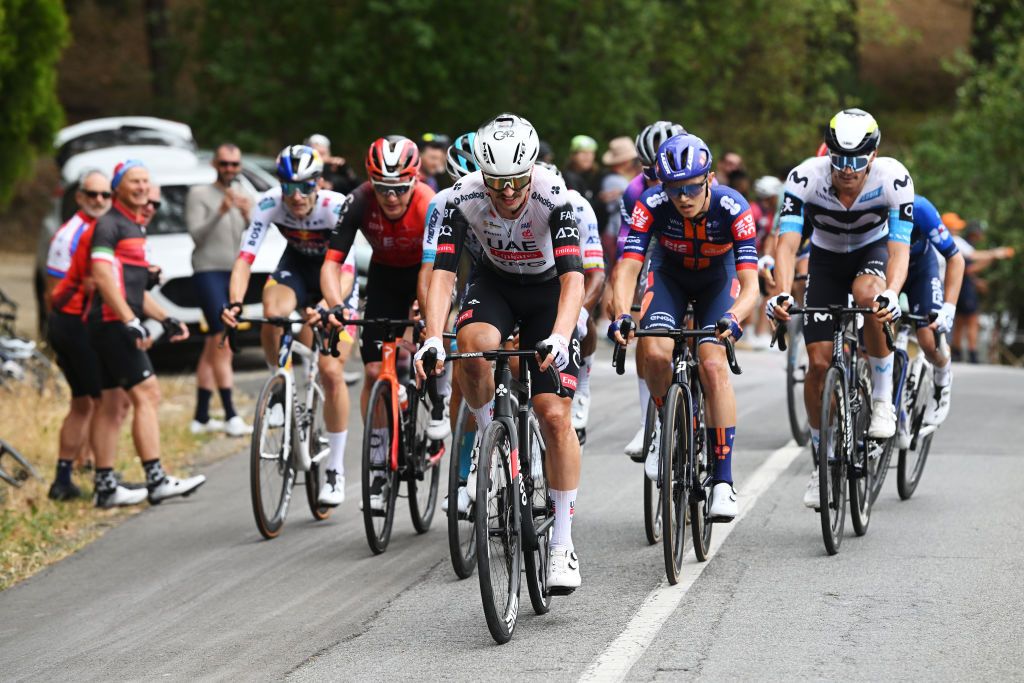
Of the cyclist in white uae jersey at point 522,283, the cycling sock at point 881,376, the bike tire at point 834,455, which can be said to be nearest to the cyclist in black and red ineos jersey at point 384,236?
the cyclist in white uae jersey at point 522,283

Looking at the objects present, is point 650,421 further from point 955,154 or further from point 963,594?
point 955,154

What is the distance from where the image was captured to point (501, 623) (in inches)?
254

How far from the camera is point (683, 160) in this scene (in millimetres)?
7762

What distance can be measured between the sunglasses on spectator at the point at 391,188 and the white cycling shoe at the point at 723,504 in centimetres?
253

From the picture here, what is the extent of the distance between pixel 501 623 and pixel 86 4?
1486 inches

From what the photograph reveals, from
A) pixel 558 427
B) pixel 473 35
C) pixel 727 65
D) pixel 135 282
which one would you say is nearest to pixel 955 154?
pixel 727 65

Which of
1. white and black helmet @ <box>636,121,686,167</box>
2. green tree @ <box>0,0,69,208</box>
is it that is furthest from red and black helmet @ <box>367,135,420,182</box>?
green tree @ <box>0,0,69,208</box>

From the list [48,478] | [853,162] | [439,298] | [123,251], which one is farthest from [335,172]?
[439,298]

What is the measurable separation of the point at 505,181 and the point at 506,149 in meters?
0.15

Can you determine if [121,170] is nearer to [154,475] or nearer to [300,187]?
[300,187]

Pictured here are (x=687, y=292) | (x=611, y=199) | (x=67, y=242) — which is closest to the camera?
(x=687, y=292)

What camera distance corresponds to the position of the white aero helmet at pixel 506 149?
265 inches

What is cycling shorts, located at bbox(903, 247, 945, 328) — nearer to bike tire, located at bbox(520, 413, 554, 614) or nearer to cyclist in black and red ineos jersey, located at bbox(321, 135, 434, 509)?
cyclist in black and red ineos jersey, located at bbox(321, 135, 434, 509)

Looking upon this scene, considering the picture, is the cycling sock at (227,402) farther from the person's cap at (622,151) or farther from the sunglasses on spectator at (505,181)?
the sunglasses on spectator at (505,181)
